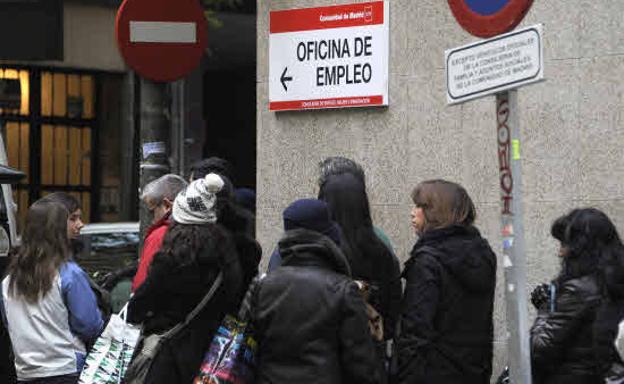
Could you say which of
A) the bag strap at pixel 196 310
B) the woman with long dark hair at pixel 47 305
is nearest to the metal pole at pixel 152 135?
the woman with long dark hair at pixel 47 305

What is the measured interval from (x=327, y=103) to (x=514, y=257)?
4.53m

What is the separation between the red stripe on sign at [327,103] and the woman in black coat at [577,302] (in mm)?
3349

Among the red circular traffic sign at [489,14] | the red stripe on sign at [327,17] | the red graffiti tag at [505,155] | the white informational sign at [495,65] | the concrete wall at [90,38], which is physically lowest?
the red graffiti tag at [505,155]

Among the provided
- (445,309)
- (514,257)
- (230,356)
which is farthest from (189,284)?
(514,257)

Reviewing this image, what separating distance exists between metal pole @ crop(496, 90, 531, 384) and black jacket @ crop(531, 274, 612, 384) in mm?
742

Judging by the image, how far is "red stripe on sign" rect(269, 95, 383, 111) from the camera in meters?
9.97

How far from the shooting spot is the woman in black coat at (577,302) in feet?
21.5

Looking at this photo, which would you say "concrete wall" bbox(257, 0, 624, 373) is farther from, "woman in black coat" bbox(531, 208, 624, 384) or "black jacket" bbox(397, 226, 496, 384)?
"black jacket" bbox(397, 226, 496, 384)

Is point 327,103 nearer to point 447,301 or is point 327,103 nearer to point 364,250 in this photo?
point 364,250

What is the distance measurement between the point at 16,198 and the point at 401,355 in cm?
1574

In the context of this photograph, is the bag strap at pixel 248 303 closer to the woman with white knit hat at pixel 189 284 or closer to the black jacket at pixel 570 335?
the woman with white knit hat at pixel 189 284

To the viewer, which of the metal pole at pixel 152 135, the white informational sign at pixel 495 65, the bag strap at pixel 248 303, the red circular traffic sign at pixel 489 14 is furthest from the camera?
the metal pole at pixel 152 135

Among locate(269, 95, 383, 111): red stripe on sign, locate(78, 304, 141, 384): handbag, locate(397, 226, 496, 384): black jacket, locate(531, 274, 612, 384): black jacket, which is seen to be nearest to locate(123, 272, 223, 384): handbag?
locate(78, 304, 141, 384): handbag

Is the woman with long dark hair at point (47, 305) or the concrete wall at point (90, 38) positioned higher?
the concrete wall at point (90, 38)
